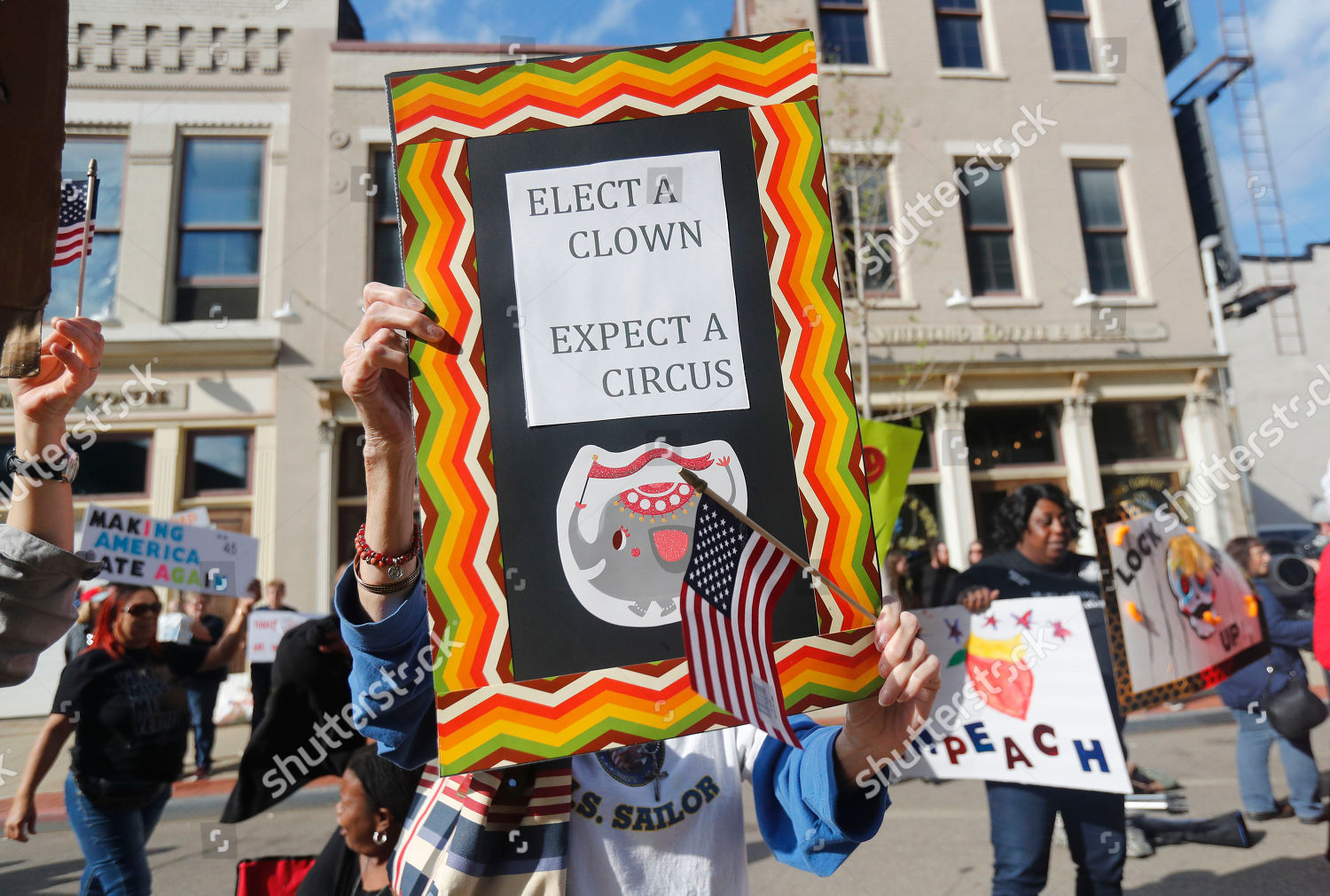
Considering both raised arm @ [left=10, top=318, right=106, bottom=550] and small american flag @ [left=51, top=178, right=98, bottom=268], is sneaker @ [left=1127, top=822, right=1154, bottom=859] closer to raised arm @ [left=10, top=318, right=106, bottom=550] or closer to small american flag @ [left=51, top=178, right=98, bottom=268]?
raised arm @ [left=10, top=318, right=106, bottom=550]

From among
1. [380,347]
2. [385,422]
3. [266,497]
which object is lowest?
[385,422]

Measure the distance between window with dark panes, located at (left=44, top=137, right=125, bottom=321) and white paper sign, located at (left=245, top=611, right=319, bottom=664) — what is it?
20.4ft

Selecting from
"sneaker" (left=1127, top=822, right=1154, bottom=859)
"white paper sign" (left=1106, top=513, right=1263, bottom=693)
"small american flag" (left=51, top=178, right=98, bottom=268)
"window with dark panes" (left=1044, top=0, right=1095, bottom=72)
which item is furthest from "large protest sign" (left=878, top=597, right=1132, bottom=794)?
"window with dark panes" (left=1044, top=0, right=1095, bottom=72)

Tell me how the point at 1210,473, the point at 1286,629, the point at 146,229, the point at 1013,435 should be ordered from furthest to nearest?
1. the point at 1013,435
2. the point at 1210,473
3. the point at 146,229
4. the point at 1286,629

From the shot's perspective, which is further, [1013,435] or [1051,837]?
[1013,435]

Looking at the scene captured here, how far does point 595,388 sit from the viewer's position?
148cm

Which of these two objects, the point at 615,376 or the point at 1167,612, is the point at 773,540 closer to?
the point at 615,376

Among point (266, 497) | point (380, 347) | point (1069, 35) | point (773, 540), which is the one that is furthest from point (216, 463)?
point (1069, 35)

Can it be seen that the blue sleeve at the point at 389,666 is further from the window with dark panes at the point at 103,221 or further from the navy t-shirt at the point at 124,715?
the window with dark panes at the point at 103,221

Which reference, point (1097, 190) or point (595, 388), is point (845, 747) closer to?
point (595, 388)

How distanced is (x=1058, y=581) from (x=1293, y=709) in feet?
9.29

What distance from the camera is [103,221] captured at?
12.0 meters

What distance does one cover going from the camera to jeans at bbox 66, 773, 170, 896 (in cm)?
374

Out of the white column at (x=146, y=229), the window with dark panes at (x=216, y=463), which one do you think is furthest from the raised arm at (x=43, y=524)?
the white column at (x=146, y=229)
